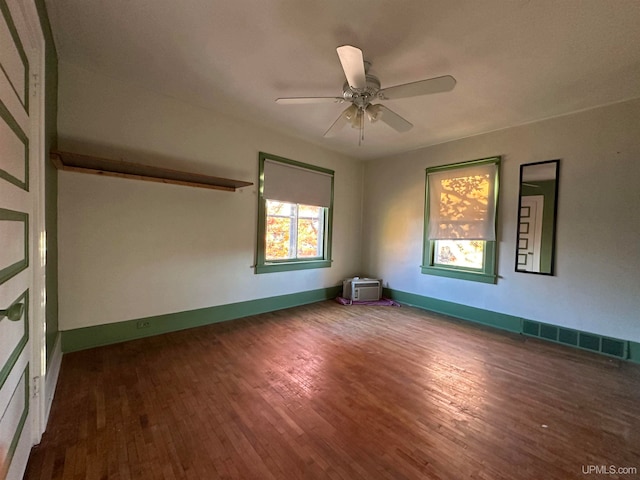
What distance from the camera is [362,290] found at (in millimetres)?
4746

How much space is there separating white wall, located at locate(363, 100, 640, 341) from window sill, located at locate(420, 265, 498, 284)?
0.27 feet

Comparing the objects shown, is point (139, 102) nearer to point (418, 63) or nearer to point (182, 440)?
point (418, 63)

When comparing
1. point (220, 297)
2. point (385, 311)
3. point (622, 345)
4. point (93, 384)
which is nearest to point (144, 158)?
point (220, 297)

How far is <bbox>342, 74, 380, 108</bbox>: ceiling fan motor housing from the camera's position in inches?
90.9

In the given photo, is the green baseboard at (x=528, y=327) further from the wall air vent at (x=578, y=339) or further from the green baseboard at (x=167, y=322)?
the green baseboard at (x=167, y=322)

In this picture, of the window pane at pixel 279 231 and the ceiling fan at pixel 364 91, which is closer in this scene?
the ceiling fan at pixel 364 91

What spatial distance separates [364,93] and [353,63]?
58 centimetres

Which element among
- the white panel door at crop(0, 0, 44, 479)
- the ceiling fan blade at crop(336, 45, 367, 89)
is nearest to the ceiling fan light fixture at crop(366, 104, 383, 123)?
the ceiling fan blade at crop(336, 45, 367, 89)

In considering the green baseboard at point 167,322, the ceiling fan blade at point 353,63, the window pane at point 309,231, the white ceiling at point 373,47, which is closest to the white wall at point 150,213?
the green baseboard at point 167,322

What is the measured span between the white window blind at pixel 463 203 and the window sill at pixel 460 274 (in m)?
0.50

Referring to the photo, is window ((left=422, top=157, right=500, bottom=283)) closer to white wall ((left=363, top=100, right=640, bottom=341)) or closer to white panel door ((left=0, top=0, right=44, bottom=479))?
white wall ((left=363, top=100, right=640, bottom=341))

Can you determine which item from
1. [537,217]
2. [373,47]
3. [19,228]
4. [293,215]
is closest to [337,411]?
[19,228]
